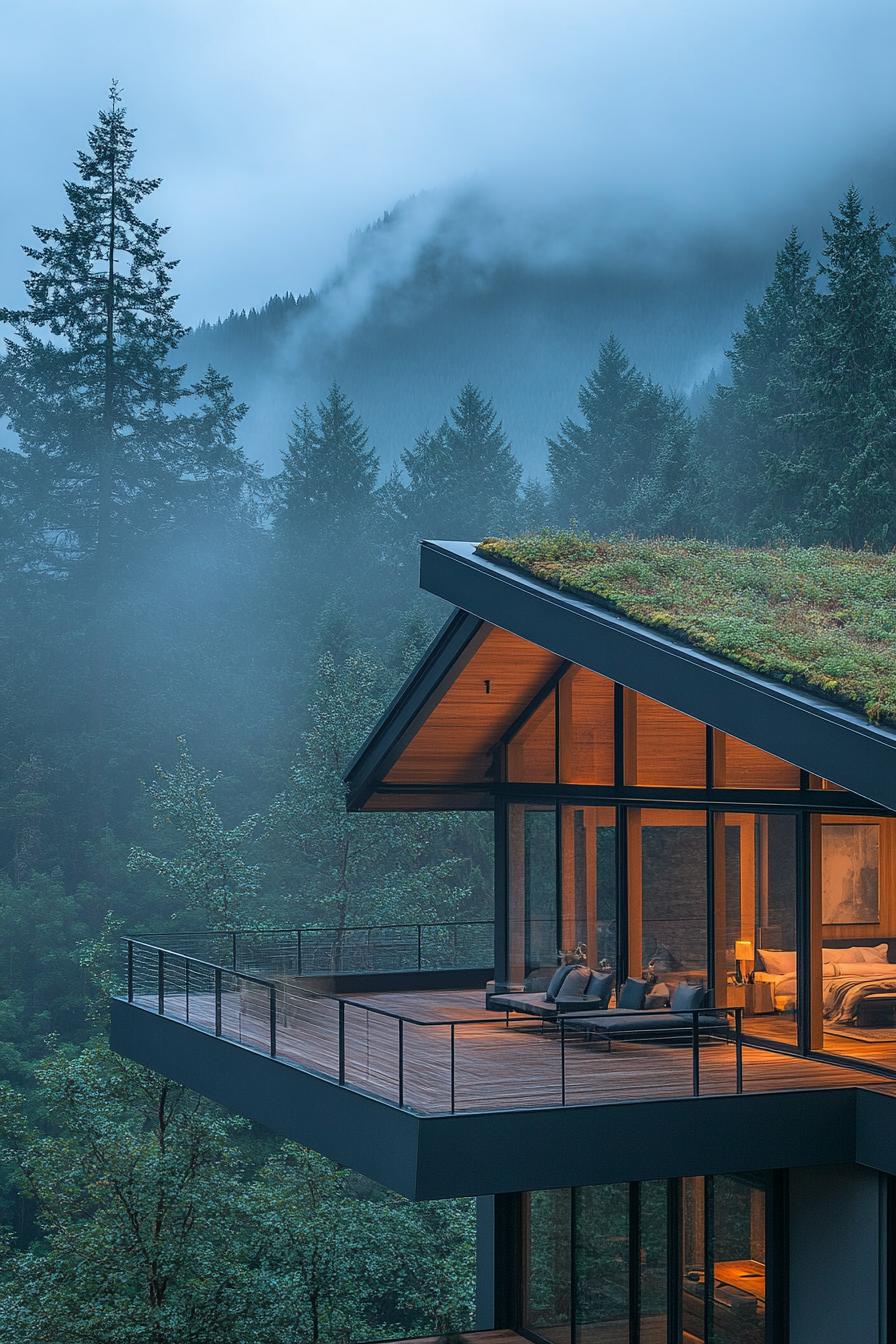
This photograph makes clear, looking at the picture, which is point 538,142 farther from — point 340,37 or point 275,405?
point 275,405

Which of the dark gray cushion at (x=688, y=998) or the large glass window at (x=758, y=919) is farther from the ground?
the large glass window at (x=758, y=919)

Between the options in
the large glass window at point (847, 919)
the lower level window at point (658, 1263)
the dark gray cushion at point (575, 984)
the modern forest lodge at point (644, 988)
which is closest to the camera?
the modern forest lodge at point (644, 988)

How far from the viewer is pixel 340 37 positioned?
342 ft

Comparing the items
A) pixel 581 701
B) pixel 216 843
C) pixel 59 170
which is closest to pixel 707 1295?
pixel 581 701

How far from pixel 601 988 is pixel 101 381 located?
39394 millimetres

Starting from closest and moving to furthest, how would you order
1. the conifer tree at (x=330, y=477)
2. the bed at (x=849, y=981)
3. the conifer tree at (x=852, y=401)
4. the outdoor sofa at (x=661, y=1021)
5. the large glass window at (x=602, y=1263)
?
the outdoor sofa at (x=661, y=1021) < the bed at (x=849, y=981) < the large glass window at (x=602, y=1263) < the conifer tree at (x=852, y=401) < the conifer tree at (x=330, y=477)

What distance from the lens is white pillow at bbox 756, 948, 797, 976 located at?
13.3 m

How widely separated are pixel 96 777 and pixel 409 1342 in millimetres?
34151

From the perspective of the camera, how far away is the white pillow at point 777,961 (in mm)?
13281

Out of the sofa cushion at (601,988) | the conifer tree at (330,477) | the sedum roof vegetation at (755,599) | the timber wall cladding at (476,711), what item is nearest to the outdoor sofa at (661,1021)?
the sofa cushion at (601,988)

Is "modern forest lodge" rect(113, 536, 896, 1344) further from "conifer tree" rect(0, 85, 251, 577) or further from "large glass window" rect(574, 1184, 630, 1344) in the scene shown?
"conifer tree" rect(0, 85, 251, 577)

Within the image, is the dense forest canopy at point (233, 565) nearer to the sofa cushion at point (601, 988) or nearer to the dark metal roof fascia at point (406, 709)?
the dark metal roof fascia at point (406, 709)

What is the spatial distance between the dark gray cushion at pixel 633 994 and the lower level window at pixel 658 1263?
1691mm

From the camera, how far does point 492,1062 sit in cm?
1306
